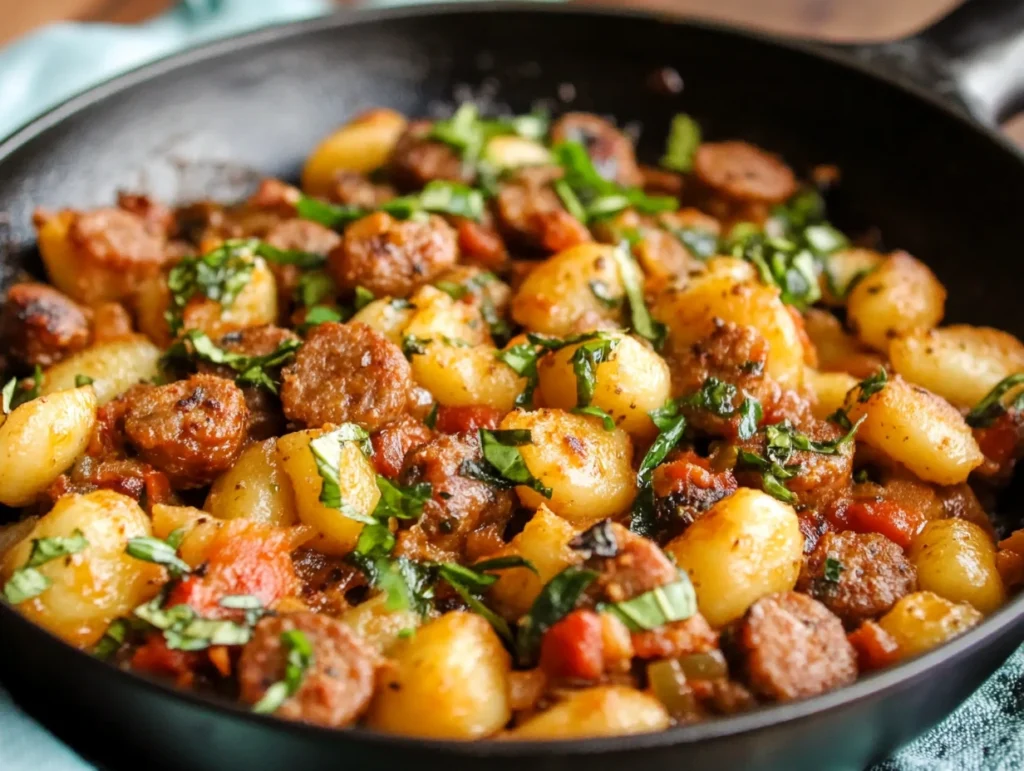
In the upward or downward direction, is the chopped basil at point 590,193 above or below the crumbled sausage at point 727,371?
above

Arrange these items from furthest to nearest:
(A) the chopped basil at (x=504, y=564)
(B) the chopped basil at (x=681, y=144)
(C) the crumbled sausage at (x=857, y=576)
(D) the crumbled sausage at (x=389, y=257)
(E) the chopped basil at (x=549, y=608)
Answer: (B) the chopped basil at (x=681, y=144) < (D) the crumbled sausage at (x=389, y=257) < (C) the crumbled sausage at (x=857, y=576) < (A) the chopped basil at (x=504, y=564) < (E) the chopped basil at (x=549, y=608)

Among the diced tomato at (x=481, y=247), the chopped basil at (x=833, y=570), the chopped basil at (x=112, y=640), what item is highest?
the diced tomato at (x=481, y=247)

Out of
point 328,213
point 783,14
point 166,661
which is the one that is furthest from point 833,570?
point 783,14

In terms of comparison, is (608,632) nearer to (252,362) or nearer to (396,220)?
(252,362)

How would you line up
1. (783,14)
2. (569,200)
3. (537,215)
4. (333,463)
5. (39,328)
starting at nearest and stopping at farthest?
(333,463) → (39,328) → (537,215) → (569,200) → (783,14)

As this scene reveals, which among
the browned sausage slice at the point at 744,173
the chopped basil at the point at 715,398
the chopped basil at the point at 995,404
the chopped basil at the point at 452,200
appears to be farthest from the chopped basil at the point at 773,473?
the browned sausage slice at the point at 744,173

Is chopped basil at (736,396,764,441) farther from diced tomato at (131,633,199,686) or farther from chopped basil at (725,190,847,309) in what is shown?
diced tomato at (131,633,199,686)

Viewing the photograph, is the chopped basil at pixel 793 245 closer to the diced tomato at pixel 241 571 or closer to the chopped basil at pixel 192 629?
the diced tomato at pixel 241 571

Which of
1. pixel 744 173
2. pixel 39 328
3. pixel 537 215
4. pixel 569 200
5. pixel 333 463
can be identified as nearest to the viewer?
pixel 333 463

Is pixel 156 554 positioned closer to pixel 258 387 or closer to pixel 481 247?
pixel 258 387
